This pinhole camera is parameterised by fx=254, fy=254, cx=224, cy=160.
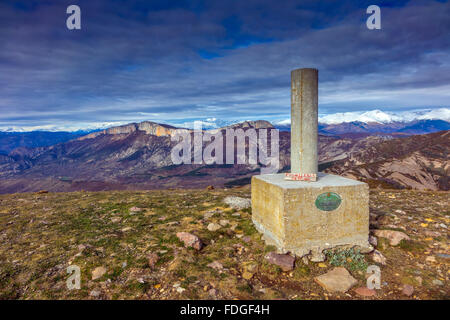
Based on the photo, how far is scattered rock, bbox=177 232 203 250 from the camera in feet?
27.6

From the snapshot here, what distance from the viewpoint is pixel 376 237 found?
8820mm

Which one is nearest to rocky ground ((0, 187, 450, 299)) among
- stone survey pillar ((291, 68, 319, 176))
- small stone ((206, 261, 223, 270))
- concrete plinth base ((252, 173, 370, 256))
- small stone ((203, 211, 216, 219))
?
small stone ((206, 261, 223, 270))

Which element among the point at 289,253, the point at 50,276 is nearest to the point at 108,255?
the point at 50,276

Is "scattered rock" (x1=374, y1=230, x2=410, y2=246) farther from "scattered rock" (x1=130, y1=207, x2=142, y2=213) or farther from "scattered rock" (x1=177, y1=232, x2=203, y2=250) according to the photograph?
"scattered rock" (x1=130, y1=207, x2=142, y2=213)

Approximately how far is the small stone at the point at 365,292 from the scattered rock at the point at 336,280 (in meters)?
0.20

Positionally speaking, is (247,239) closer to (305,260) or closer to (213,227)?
(213,227)

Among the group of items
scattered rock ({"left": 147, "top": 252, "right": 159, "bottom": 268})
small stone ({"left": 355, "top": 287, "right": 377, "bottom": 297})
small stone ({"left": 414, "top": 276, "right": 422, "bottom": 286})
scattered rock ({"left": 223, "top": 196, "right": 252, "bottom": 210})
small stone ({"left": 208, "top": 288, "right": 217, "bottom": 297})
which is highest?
scattered rock ({"left": 223, "top": 196, "right": 252, "bottom": 210})

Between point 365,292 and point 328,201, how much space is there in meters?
2.52

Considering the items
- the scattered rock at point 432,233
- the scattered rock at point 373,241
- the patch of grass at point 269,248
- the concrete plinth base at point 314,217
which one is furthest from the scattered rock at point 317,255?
the scattered rock at point 432,233

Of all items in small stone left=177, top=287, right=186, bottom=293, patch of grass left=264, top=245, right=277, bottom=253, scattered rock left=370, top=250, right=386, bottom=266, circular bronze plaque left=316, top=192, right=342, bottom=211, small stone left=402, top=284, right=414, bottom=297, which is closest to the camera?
small stone left=402, top=284, right=414, bottom=297

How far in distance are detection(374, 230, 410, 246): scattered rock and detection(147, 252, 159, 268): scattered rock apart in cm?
755

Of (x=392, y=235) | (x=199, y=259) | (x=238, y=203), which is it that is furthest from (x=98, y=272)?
(x=392, y=235)
